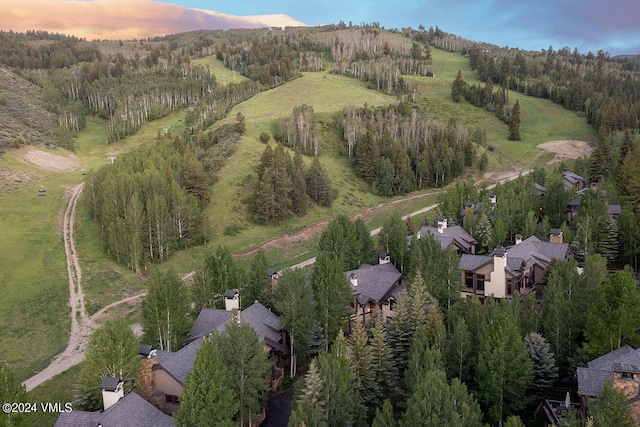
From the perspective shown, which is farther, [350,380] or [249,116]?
[249,116]

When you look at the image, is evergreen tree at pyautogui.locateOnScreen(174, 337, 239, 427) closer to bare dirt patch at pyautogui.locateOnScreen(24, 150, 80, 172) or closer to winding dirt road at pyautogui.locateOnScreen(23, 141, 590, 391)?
winding dirt road at pyautogui.locateOnScreen(23, 141, 590, 391)

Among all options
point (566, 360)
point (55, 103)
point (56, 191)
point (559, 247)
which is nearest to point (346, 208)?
point (559, 247)

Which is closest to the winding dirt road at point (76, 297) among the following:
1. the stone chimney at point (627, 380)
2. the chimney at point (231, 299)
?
the chimney at point (231, 299)

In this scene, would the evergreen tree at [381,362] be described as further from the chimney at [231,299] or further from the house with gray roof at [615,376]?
the chimney at [231,299]

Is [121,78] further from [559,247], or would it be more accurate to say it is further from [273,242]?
[559,247]

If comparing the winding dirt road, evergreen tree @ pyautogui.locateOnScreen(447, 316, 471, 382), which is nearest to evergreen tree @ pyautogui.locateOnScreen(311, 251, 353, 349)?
evergreen tree @ pyautogui.locateOnScreen(447, 316, 471, 382)

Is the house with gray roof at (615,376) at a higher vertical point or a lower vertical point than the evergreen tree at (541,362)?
higher

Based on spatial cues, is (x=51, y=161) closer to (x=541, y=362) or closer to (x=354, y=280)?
(x=354, y=280)
